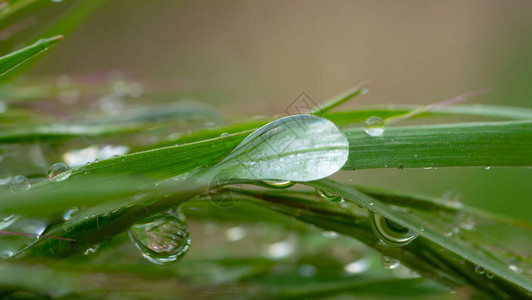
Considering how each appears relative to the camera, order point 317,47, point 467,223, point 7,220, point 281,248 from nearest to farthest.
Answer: point 7,220 < point 467,223 < point 281,248 < point 317,47

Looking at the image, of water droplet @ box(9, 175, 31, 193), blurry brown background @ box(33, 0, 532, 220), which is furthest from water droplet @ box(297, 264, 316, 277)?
blurry brown background @ box(33, 0, 532, 220)

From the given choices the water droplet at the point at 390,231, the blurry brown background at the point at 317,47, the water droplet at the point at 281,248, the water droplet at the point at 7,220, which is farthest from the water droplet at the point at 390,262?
the blurry brown background at the point at 317,47

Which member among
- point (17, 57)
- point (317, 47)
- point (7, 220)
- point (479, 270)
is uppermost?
point (317, 47)

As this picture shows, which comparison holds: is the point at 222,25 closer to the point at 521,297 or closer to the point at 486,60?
the point at 486,60

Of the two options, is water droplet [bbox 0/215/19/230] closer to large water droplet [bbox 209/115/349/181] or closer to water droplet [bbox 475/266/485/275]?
large water droplet [bbox 209/115/349/181]

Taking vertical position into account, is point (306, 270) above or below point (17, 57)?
below

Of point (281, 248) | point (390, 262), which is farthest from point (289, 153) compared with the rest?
point (281, 248)

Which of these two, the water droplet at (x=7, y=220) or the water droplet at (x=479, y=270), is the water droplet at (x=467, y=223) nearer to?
the water droplet at (x=479, y=270)

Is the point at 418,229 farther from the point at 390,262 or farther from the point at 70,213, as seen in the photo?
the point at 70,213
